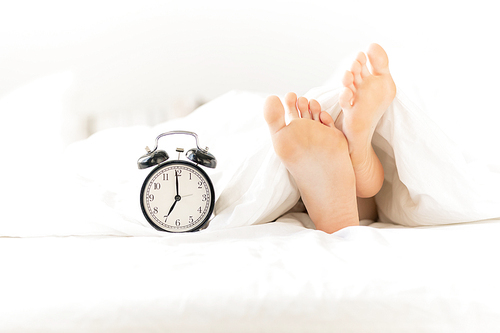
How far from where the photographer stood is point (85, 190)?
2.90ft

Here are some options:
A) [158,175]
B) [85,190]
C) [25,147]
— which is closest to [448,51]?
[158,175]

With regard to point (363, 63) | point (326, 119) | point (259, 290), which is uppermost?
point (363, 63)

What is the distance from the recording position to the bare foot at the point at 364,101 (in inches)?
31.9

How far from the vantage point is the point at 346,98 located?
2.69 ft

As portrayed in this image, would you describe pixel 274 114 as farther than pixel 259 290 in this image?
Yes

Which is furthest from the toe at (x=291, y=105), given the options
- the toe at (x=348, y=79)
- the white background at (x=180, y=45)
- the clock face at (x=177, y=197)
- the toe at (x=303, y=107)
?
the white background at (x=180, y=45)

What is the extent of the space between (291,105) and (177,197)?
0.33 metres

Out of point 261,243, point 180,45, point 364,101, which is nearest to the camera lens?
point 261,243

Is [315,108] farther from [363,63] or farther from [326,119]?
[363,63]

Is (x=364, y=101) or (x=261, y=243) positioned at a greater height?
(x=364, y=101)

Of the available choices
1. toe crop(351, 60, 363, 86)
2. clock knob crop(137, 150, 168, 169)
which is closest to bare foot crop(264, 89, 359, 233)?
toe crop(351, 60, 363, 86)

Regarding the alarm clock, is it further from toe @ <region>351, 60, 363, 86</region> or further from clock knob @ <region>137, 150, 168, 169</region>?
toe @ <region>351, 60, 363, 86</region>

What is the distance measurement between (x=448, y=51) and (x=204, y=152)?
148 centimetres

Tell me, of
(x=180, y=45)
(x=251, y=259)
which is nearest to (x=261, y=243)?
(x=251, y=259)
